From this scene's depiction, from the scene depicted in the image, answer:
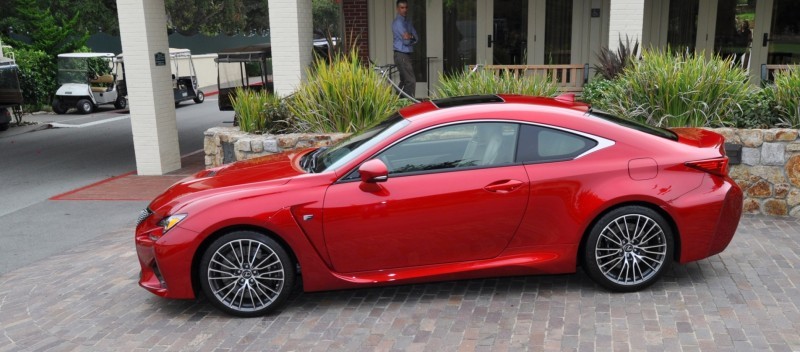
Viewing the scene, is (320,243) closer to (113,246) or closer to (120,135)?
(113,246)

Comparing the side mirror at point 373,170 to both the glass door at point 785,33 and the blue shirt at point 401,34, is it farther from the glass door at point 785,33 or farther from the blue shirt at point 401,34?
the glass door at point 785,33

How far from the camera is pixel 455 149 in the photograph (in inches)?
208

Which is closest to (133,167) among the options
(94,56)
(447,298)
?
(447,298)

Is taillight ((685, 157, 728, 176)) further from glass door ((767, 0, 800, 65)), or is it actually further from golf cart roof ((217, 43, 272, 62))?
golf cart roof ((217, 43, 272, 62))

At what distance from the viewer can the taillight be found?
205 inches

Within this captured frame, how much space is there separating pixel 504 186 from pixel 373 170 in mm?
955

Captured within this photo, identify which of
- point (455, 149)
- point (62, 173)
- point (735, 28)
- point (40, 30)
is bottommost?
point (62, 173)

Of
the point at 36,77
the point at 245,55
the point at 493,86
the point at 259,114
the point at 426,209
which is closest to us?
the point at 426,209

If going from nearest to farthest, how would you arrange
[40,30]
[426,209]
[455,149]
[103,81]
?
1. [426,209]
2. [455,149]
3. [103,81]
4. [40,30]

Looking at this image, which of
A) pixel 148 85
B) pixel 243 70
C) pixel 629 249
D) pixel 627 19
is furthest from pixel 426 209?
pixel 243 70

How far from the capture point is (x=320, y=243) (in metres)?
5.07

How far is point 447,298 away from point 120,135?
14996mm

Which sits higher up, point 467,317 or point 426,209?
point 426,209

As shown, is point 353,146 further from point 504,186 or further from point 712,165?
point 712,165
